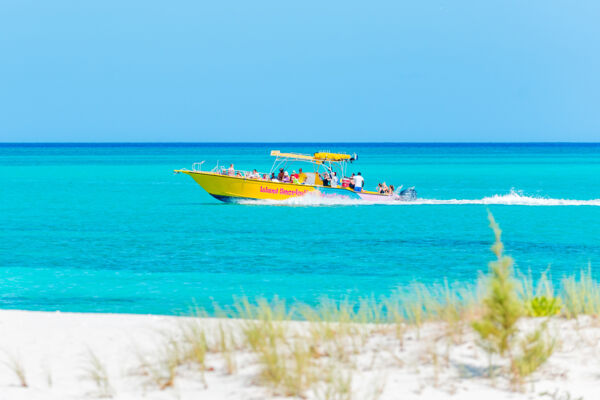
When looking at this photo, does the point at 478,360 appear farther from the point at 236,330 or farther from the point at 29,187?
the point at 29,187

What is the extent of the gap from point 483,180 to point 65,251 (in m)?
62.8

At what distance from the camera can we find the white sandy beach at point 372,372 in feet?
23.5

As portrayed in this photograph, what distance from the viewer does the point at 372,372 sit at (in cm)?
761

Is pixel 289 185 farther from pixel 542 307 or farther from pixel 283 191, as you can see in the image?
pixel 542 307

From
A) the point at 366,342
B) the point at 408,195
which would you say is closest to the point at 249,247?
the point at 366,342

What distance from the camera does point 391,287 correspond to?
18.5 metres

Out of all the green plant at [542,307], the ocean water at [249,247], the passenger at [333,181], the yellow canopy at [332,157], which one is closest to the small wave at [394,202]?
the ocean water at [249,247]

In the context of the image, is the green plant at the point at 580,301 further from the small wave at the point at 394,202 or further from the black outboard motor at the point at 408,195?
the black outboard motor at the point at 408,195

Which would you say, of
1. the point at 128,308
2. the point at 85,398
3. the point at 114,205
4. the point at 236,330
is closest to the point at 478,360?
the point at 236,330

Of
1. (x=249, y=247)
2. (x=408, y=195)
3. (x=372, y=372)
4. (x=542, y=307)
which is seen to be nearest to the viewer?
(x=372, y=372)

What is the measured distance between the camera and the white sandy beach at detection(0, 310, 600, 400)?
7.18 m

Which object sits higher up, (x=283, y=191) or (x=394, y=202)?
(x=394, y=202)

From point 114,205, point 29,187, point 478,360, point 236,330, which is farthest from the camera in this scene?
point 29,187

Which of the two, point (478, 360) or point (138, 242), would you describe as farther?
point (138, 242)
